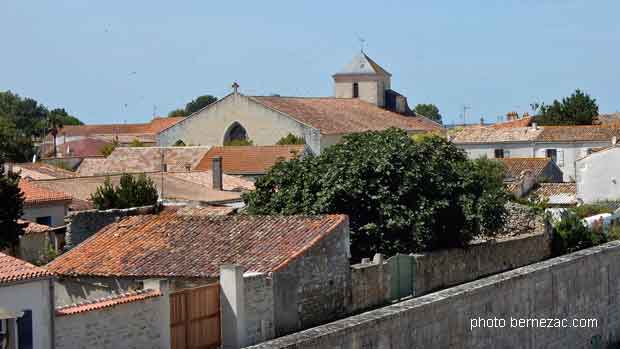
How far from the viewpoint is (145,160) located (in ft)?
261

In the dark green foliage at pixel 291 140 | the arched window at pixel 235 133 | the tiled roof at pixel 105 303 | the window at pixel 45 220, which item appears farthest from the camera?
the arched window at pixel 235 133

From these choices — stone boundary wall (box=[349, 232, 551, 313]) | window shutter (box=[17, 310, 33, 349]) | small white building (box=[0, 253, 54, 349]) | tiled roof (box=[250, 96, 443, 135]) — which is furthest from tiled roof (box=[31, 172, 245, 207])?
tiled roof (box=[250, 96, 443, 135])

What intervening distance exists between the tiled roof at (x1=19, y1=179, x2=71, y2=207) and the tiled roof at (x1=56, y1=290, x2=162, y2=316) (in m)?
25.4

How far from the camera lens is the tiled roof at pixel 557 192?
5266cm

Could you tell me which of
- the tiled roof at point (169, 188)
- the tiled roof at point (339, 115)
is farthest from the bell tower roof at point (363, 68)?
the tiled roof at point (169, 188)

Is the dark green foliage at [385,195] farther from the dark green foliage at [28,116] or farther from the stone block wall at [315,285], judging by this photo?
the dark green foliage at [28,116]

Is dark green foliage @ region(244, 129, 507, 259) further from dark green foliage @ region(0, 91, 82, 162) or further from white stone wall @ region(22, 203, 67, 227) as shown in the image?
dark green foliage @ region(0, 91, 82, 162)

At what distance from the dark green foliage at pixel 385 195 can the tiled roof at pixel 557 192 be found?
2435 centimetres

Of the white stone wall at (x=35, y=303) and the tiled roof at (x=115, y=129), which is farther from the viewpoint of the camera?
the tiled roof at (x=115, y=129)

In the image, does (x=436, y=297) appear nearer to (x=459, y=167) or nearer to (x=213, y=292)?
(x=213, y=292)

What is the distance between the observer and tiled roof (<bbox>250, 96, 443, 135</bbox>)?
87625 mm

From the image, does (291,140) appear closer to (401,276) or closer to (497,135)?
(497,135)

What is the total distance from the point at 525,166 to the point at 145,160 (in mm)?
28787

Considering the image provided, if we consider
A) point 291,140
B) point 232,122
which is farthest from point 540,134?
point 232,122
